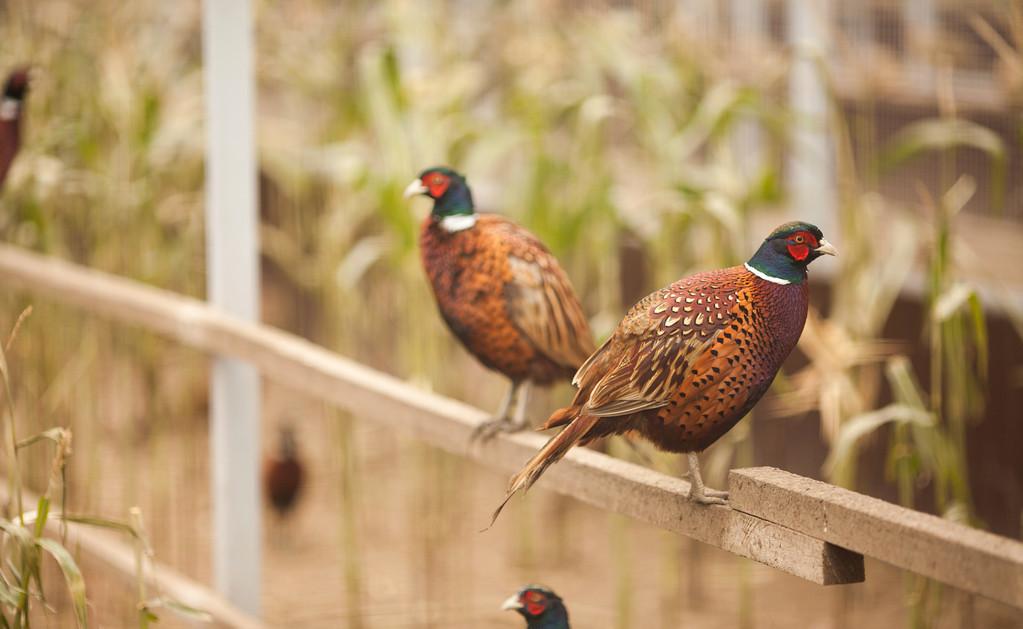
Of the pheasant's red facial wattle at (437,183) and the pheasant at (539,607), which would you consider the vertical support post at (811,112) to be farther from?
the pheasant at (539,607)

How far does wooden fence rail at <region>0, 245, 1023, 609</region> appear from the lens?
47.6 inches

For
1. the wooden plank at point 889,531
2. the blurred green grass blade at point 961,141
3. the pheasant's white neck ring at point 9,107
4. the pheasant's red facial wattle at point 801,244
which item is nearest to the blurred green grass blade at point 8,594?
the wooden plank at point 889,531

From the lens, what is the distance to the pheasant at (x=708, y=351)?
51.6 inches

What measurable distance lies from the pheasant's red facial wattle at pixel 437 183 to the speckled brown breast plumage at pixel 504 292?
49 mm

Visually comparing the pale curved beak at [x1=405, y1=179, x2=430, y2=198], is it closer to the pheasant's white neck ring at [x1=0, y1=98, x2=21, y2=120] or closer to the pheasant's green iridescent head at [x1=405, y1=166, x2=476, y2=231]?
the pheasant's green iridescent head at [x1=405, y1=166, x2=476, y2=231]

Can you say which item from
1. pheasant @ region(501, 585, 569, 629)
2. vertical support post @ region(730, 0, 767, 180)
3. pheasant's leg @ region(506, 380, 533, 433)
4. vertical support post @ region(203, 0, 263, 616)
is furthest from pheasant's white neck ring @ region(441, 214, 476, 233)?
vertical support post @ region(730, 0, 767, 180)

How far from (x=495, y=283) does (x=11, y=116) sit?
1.05 m

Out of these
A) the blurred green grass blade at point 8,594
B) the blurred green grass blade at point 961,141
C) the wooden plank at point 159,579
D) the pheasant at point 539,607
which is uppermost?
the blurred green grass blade at point 961,141

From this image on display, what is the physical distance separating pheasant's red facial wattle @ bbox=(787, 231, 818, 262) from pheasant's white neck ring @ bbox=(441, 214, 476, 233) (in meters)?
0.70

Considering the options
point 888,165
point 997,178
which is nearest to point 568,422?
point 997,178

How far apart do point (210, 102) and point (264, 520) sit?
78.1 inches

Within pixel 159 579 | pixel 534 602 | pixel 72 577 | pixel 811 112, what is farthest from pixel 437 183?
pixel 811 112

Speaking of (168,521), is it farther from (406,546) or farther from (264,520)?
(406,546)

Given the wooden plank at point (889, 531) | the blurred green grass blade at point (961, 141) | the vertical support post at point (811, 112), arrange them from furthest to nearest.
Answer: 1. the vertical support post at point (811, 112)
2. the blurred green grass blade at point (961, 141)
3. the wooden plank at point (889, 531)
